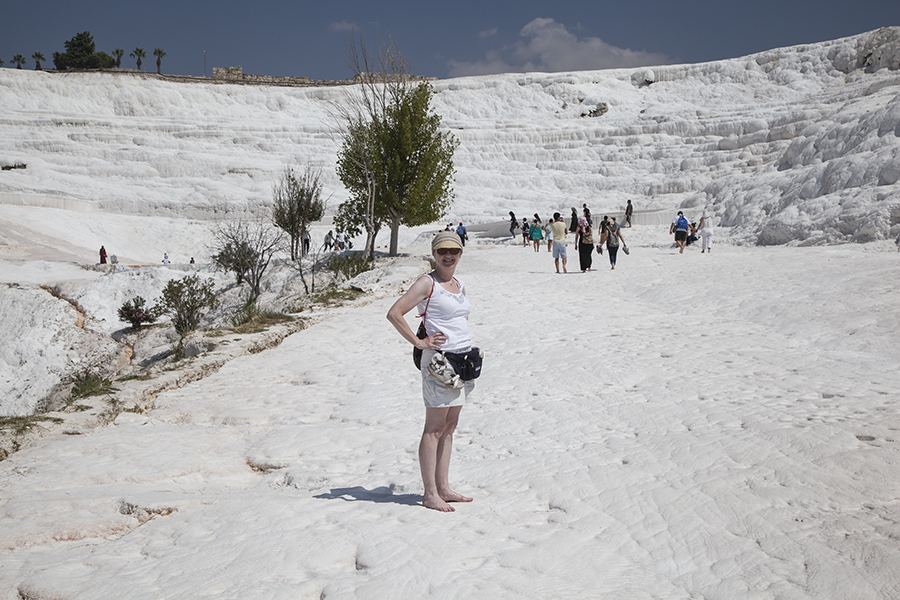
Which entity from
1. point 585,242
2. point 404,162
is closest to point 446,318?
point 585,242

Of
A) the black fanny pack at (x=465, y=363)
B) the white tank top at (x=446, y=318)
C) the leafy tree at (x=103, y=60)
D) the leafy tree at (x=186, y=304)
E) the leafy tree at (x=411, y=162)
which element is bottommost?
the leafy tree at (x=186, y=304)

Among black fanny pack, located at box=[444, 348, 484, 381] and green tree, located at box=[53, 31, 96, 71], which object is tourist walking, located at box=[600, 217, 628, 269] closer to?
black fanny pack, located at box=[444, 348, 484, 381]

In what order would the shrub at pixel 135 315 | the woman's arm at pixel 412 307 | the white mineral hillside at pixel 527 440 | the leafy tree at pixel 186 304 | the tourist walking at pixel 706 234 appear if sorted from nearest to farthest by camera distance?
the white mineral hillside at pixel 527 440
the woman's arm at pixel 412 307
the leafy tree at pixel 186 304
the shrub at pixel 135 315
the tourist walking at pixel 706 234

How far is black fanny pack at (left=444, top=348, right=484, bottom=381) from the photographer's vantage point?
387 centimetres

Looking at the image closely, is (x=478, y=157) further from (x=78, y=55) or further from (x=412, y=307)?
(x=78, y=55)

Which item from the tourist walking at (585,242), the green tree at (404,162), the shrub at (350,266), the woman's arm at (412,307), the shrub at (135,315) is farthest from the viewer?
the green tree at (404,162)

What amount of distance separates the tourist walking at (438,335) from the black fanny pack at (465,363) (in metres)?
0.04

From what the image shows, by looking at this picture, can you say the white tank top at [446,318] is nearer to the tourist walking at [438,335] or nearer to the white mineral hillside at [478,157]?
the tourist walking at [438,335]

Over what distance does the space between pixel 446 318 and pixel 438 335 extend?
0.13 m

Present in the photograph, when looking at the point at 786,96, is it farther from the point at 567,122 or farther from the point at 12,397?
the point at 12,397

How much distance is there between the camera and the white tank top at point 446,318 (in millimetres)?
3889

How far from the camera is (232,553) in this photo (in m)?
3.39

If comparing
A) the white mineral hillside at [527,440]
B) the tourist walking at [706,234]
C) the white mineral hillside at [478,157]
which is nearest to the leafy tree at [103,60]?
the white mineral hillside at [478,157]

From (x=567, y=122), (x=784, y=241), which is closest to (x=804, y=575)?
(x=784, y=241)
